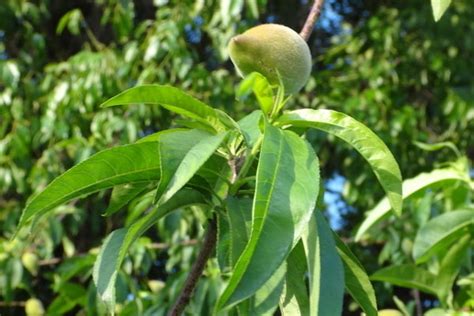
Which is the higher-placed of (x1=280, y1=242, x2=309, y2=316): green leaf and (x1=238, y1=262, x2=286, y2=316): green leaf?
(x1=238, y1=262, x2=286, y2=316): green leaf

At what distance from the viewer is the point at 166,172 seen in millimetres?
613

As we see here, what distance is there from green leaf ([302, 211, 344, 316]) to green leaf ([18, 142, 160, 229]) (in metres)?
0.14

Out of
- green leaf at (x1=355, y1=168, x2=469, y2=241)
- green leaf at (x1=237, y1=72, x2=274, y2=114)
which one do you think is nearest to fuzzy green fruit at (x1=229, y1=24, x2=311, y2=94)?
green leaf at (x1=237, y1=72, x2=274, y2=114)

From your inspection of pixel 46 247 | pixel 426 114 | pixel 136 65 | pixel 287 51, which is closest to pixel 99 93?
pixel 136 65

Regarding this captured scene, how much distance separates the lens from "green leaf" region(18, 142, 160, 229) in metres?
0.67

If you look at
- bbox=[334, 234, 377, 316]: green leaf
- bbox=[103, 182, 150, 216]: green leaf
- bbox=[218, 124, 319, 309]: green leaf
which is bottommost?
bbox=[334, 234, 377, 316]: green leaf

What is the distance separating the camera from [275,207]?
0.57 metres

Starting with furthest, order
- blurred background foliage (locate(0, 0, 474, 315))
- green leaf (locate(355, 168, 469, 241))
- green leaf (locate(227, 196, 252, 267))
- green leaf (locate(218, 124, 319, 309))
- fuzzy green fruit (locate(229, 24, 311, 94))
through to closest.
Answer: blurred background foliage (locate(0, 0, 474, 315)), green leaf (locate(355, 168, 469, 241)), fuzzy green fruit (locate(229, 24, 311, 94)), green leaf (locate(227, 196, 252, 267)), green leaf (locate(218, 124, 319, 309))

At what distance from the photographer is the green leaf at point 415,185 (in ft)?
4.02

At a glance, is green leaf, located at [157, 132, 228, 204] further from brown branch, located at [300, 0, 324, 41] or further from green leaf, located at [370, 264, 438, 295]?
green leaf, located at [370, 264, 438, 295]

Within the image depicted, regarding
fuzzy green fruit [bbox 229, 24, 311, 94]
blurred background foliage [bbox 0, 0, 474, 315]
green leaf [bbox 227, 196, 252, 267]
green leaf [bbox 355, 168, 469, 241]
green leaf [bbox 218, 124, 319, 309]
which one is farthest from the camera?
blurred background foliage [bbox 0, 0, 474, 315]

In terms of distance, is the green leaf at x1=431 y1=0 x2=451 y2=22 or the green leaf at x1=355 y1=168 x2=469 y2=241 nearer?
the green leaf at x1=431 y1=0 x2=451 y2=22

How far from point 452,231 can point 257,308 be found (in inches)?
28.2

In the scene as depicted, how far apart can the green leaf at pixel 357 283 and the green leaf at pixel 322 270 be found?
6 centimetres
